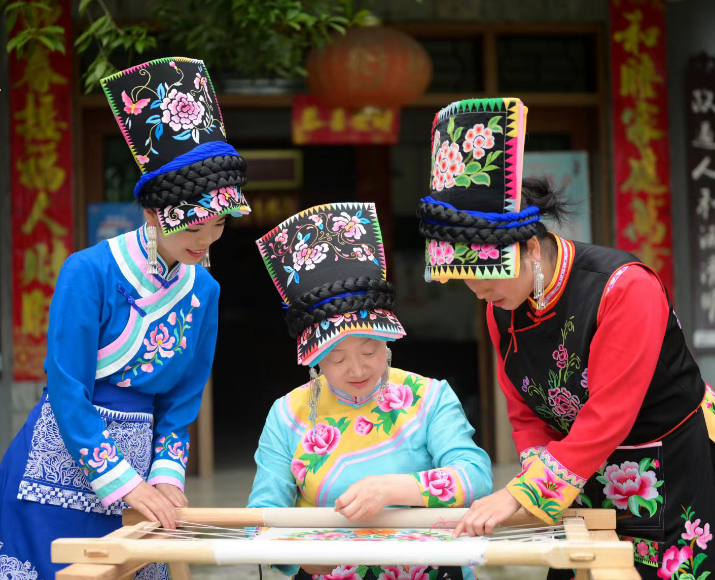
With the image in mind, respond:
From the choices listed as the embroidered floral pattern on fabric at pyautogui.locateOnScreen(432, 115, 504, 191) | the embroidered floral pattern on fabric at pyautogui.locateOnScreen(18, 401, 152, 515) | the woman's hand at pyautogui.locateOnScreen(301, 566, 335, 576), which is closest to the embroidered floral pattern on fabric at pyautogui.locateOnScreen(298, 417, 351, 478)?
the woman's hand at pyautogui.locateOnScreen(301, 566, 335, 576)

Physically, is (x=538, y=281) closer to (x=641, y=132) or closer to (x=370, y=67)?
(x=370, y=67)

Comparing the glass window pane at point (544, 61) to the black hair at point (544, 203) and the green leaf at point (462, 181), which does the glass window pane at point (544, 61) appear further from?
the green leaf at point (462, 181)

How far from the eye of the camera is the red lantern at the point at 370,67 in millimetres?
4773

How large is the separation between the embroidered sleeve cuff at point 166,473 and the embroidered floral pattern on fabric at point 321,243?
557mm

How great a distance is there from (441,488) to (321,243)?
62 centimetres

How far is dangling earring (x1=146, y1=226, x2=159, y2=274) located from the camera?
220cm

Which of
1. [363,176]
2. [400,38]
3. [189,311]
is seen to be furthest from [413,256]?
[189,311]

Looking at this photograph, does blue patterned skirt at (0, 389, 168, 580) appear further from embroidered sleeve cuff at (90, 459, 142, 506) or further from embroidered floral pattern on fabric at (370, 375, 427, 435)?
embroidered floral pattern on fabric at (370, 375, 427, 435)

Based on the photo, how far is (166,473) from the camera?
90.1 inches

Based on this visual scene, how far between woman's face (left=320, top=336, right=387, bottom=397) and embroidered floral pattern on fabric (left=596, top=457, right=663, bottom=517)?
22.5 inches

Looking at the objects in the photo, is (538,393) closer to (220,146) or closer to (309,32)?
(220,146)

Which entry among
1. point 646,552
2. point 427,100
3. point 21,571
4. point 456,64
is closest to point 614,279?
point 646,552

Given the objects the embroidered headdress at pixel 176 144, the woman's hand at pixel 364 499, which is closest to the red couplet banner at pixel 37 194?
the embroidered headdress at pixel 176 144

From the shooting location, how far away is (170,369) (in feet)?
7.42
